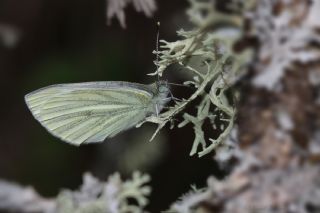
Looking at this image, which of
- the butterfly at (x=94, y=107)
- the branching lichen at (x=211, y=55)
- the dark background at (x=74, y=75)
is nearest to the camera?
the branching lichen at (x=211, y=55)

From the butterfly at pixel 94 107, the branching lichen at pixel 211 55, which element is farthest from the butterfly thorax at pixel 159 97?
the branching lichen at pixel 211 55

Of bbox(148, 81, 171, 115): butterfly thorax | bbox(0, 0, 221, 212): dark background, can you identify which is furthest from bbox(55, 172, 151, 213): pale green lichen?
bbox(0, 0, 221, 212): dark background

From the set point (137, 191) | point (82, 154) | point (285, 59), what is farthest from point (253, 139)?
point (82, 154)

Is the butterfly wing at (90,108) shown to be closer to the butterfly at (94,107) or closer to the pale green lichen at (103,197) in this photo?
the butterfly at (94,107)

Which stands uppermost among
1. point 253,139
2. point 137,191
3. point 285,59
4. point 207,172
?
point 285,59

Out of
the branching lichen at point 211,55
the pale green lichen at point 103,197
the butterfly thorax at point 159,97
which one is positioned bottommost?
the pale green lichen at point 103,197

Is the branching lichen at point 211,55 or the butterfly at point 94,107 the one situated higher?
the branching lichen at point 211,55

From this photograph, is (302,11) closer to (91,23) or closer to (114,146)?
(114,146)
